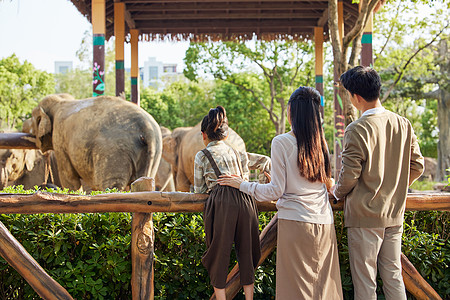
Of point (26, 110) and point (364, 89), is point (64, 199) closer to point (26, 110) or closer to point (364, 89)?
point (364, 89)

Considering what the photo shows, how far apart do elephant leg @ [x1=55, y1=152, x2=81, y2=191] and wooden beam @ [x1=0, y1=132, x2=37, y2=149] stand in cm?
82

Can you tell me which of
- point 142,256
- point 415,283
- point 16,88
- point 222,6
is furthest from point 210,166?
point 16,88

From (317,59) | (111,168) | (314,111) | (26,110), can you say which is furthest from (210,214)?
(26,110)

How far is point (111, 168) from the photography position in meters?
6.85

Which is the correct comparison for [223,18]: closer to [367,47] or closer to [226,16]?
[226,16]

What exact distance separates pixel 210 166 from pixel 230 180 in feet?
0.66

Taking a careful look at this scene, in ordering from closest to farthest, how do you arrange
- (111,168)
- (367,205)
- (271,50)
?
(367,205), (111,168), (271,50)

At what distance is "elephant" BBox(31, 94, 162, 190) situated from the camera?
271 inches

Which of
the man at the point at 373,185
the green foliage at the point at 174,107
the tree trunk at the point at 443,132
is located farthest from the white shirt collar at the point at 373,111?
the green foliage at the point at 174,107

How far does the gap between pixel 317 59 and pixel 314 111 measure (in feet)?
33.1

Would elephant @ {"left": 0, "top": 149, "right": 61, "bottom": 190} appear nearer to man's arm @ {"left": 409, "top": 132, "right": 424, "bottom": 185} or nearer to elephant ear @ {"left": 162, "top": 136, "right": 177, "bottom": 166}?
elephant ear @ {"left": 162, "top": 136, "right": 177, "bottom": 166}

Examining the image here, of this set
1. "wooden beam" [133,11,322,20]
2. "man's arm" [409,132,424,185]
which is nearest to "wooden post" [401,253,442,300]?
"man's arm" [409,132,424,185]

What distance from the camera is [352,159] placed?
2842mm

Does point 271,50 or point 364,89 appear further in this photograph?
point 271,50
